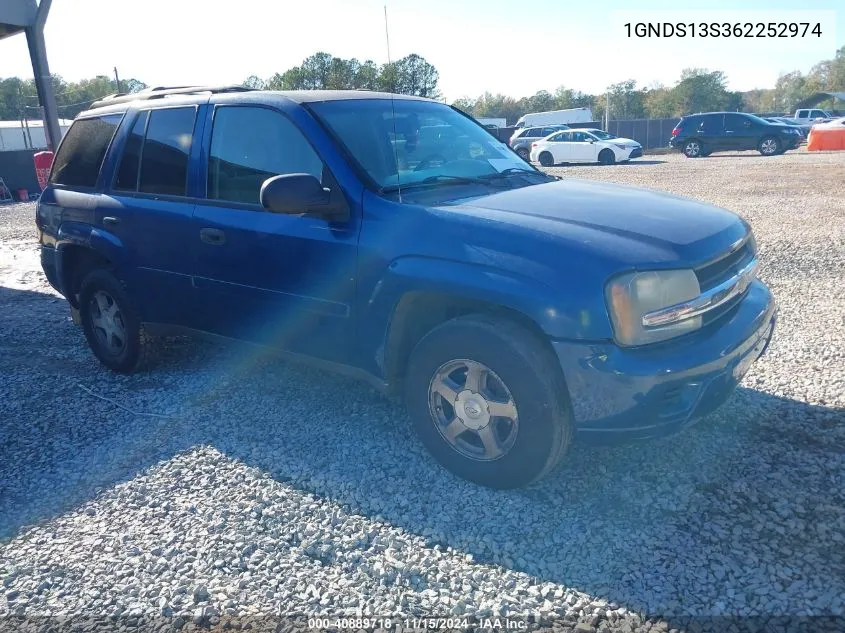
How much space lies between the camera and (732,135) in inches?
1014

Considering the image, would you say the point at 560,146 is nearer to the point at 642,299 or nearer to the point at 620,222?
the point at 620,222

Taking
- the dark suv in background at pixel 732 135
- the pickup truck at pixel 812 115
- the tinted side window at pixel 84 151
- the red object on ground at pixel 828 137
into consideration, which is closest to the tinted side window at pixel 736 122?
the dark suv in background at pixel 732 135

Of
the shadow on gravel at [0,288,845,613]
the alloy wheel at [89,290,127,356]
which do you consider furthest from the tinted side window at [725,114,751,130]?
the alloy wheel at [89,290,127,356]

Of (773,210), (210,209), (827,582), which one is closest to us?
(827,582)

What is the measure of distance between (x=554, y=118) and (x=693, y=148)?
17.2 metres

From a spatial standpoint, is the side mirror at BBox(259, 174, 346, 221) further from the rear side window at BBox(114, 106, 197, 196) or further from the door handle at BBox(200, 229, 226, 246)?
the rear side window at BBox(114, 106, 197, 196)

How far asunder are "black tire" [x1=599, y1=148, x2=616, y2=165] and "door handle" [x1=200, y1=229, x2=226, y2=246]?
23.5 metres

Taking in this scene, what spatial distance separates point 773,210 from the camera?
11.2m

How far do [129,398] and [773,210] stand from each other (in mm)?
10354

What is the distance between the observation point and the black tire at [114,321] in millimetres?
4680

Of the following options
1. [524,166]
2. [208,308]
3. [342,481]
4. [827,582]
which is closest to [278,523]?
[342,481]

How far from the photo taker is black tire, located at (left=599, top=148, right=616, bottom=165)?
2542 centimetres

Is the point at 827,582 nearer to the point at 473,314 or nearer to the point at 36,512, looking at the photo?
the point at 473,314

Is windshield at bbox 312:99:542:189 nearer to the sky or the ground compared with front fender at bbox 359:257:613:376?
nearer to the sky
